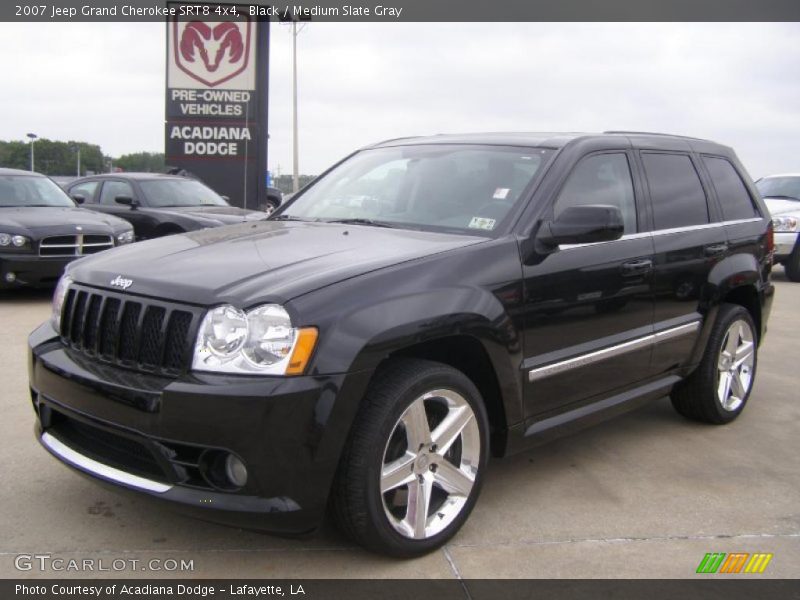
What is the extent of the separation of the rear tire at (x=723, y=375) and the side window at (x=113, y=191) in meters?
8.87

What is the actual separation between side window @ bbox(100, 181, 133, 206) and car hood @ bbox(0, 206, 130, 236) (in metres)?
1.52

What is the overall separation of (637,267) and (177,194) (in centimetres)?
882

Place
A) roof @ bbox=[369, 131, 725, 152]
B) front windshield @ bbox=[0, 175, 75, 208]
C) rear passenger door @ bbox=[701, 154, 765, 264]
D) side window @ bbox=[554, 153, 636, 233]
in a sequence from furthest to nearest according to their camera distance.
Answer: front windshield @ bbox=[0, 175, 75, 208], rear passenger door @ bbox=[701, 154, 765, 264], roof @ bbox=[369, 131, 725, 152], side window @ bbox=[554, 153, 636, 233]

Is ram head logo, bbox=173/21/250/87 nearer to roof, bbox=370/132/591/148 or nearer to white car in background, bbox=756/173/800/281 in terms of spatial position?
white car in background, bbox=756/173/800/281

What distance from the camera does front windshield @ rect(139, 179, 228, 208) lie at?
11.4m

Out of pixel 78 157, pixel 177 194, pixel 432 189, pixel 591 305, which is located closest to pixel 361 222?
pixel 432 189

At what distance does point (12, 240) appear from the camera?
8.66m

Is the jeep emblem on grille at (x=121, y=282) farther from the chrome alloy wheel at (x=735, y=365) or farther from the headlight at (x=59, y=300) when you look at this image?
the chrome alloy wheel at (x=735, y=365)

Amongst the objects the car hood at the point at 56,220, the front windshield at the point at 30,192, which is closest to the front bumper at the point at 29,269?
the car hood at the point at 56,220

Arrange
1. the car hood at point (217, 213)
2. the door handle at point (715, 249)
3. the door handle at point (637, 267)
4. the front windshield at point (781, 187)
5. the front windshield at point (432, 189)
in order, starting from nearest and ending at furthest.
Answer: the front windshield at point (432, 189) < the door handle at point (637, 267) < the door handle at point (715, 249) < the car hood at point (217, 213) < the front windshield at point (781, 187)

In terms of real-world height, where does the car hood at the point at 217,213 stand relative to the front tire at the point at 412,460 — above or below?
above

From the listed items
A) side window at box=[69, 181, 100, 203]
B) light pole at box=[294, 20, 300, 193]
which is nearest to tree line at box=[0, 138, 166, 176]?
light pole at box=[294, 20, 300, 193]

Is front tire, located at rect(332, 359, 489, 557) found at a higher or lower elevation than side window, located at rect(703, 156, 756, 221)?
lower

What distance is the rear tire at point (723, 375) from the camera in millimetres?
4832
